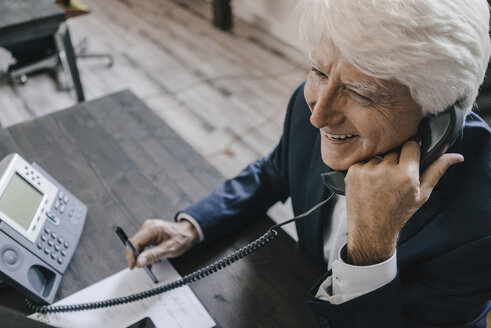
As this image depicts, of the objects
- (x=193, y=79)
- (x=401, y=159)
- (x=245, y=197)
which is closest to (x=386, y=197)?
(x=401, y=159)

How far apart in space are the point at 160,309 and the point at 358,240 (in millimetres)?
451

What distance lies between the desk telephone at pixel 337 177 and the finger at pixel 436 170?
12 millimetres

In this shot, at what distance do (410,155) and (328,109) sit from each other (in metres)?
0.17

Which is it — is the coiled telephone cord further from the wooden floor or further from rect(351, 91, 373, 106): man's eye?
the wooden floor

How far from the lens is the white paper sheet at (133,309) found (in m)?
0.90

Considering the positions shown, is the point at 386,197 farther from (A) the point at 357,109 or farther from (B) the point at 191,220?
(B) the point at 191,220

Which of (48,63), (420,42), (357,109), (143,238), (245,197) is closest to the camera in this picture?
(420,42)

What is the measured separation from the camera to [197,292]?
3.13 feet

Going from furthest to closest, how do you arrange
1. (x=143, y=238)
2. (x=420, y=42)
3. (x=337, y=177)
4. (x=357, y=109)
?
(x=143, y=238) < (x=337, y=177) < (x=357, y=109) < (x=420, y=42)

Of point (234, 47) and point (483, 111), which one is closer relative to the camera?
point (483, 111)

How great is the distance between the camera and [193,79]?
339cm

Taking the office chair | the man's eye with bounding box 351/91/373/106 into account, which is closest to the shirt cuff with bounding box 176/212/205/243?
the man's eye with bounding box 351/91/373/106

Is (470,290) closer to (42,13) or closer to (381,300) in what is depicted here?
(381,300)

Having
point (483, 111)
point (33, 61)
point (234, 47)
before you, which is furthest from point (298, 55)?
point (483, 111)
